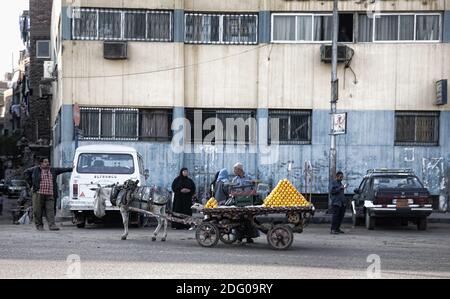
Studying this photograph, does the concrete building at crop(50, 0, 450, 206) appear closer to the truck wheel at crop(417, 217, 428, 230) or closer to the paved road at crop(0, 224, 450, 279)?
the truck wheel at crop(417, 217, 428, 230)

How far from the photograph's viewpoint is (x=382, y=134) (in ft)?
86.9

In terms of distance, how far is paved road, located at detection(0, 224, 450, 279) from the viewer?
1126 centimetres

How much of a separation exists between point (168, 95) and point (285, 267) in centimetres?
1514

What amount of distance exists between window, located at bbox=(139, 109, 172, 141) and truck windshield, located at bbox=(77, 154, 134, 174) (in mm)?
6181

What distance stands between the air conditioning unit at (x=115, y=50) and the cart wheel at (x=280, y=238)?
13277 mm

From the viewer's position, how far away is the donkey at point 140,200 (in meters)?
16.4

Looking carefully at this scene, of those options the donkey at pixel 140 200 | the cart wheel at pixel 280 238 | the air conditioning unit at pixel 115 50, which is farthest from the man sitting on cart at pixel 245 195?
the air conditioning unit at pixel 115 50

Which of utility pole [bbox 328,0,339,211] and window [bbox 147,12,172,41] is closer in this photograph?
utility pole [bbox 328,0,339,211]

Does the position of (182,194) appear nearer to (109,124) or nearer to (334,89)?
(334,89)

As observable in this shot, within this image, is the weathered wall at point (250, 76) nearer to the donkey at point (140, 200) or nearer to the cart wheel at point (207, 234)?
the donkey at point (140, 200)

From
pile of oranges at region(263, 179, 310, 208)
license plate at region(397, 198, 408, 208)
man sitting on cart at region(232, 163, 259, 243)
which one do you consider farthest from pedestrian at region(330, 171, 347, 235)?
pile of oranges at region(263, 179, 310, 208)

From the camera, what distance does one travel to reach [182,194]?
2066 centimetres

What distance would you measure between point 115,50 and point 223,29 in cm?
404
